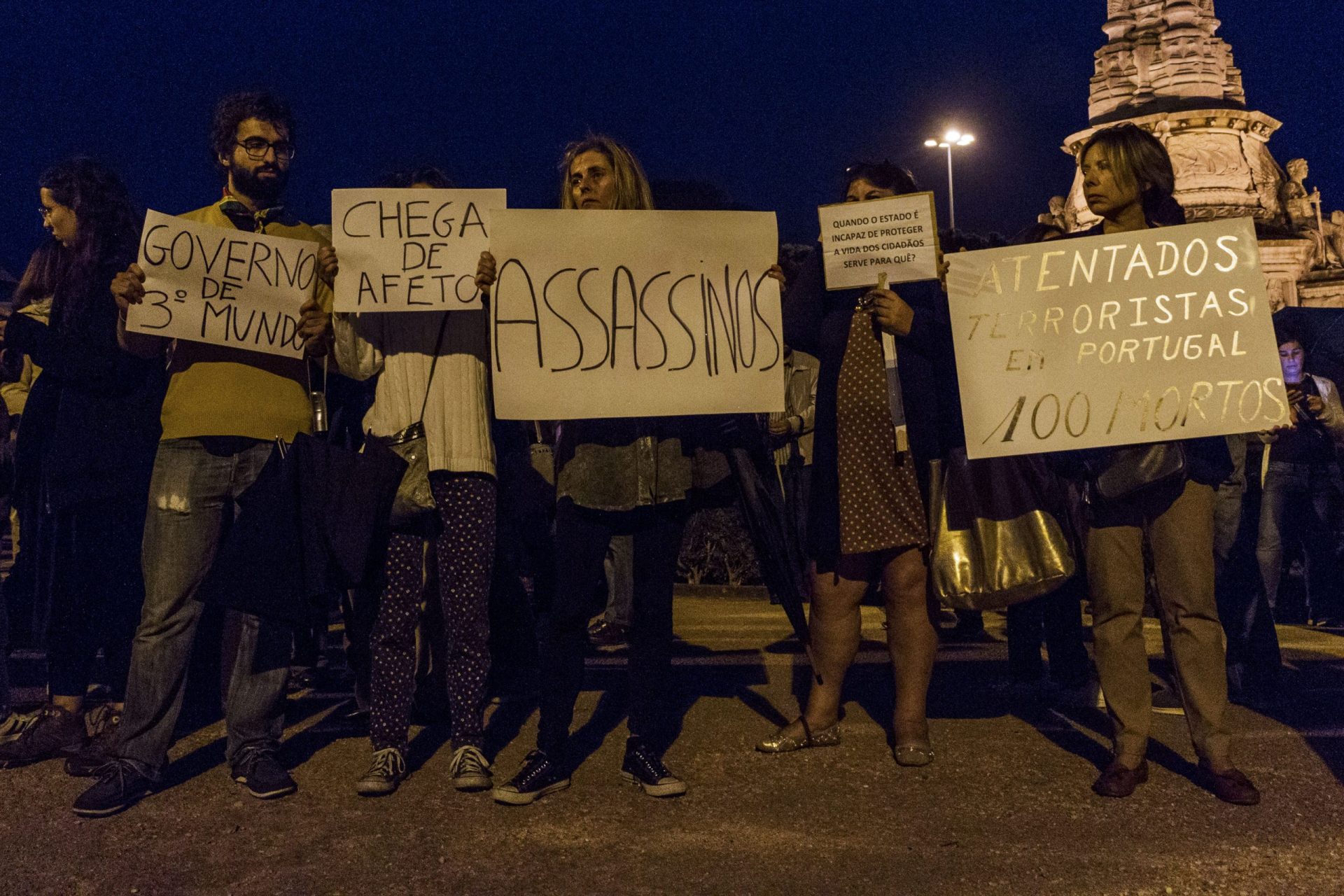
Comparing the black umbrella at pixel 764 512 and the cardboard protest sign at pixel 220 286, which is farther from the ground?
the cardboard protest sign at pixel 220 286

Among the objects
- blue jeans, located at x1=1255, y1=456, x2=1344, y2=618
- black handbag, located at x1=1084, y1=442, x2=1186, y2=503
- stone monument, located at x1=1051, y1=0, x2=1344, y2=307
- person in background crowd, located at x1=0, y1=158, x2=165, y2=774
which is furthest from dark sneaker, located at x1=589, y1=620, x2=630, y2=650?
stone monument, located at x1=1051, y1=0, x2=1344, y2=307

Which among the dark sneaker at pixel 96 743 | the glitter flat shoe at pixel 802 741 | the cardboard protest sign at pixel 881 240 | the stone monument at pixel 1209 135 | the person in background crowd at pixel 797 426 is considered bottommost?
the glitter flat shoe at pixel 802 741

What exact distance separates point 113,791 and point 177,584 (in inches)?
28.6

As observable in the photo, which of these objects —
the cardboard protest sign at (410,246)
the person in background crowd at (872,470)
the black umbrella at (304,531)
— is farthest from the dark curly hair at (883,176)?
the black umbrella at (304,531)

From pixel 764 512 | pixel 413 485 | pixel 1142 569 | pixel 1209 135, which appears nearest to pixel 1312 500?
pixel 1142 569

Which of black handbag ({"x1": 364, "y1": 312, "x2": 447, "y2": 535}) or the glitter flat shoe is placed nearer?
black handbag ({"x1": 364, "y1": 312, "x2": 447, "y2": 535})

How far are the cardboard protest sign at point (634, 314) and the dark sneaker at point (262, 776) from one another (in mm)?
1497

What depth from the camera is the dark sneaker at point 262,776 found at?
14.1 ft

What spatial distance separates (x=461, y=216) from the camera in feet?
14.7

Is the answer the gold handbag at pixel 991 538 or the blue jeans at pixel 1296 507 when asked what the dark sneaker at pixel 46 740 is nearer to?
the gold handbag at pixel 991 538

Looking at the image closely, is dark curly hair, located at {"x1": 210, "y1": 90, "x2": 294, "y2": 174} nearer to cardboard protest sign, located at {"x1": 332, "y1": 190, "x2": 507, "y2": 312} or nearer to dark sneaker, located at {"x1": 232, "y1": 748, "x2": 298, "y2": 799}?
cardboard protest sign, located at {"x1": 332, "y1": 190, "x2": 507, "y2": 312}

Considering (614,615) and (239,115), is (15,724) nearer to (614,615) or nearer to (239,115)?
(239,115)

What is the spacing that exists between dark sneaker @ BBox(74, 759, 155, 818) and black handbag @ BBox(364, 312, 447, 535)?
1235mm

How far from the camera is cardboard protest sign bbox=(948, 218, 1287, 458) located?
4.35 m
